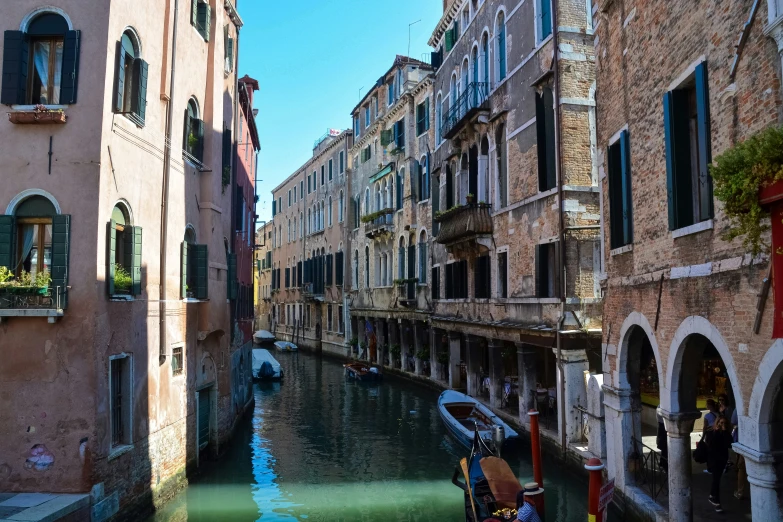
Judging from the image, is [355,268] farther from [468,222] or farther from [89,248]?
[89,248]

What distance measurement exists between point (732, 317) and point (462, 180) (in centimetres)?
1468

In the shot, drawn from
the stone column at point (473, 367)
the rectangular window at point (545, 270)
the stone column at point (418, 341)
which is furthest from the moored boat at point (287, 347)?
the rectangular window at point (545, 270)

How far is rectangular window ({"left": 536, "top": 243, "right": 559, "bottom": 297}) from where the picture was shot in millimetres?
14562

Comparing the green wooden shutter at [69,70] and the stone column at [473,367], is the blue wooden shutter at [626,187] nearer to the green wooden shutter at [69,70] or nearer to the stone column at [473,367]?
the green wooden shutter at [69,70]

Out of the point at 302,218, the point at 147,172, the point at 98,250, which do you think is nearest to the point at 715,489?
the point at 98,250

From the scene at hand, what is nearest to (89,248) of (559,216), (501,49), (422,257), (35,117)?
(35,117)

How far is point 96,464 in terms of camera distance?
28.6ft

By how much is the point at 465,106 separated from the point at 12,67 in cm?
1340

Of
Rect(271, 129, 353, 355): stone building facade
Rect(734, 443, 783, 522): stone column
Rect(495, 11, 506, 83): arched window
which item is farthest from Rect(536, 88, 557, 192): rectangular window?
Rect(271, 129, 353, 355): stone building facade

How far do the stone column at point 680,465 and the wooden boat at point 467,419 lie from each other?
17.6 feet

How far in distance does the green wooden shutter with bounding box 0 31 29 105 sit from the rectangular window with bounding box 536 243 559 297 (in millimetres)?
10591

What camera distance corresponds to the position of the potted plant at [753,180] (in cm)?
515

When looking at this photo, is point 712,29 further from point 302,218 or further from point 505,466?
point 302,218

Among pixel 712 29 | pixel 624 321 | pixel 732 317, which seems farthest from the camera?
pixel 624 321
